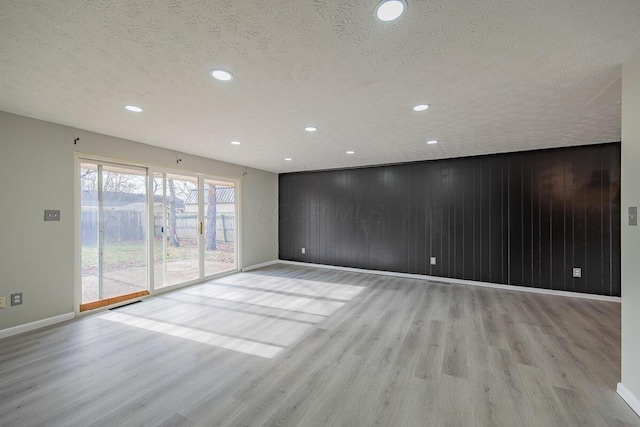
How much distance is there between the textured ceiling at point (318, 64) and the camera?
1.41 metres

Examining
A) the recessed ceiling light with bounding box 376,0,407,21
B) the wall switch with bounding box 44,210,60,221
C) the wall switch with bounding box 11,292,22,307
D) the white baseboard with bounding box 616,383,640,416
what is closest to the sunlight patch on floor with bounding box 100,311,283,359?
the wall switch with bounding box 11,292,22,307

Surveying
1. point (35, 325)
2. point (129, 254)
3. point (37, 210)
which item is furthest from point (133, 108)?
point (35, 325)

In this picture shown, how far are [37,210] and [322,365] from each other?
144 inches

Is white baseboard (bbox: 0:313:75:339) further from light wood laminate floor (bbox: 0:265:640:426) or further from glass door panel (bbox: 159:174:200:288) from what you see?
glass door panel (bbox: 159:174:200:288)

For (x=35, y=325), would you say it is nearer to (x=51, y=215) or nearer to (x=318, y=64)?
(x=51, y=215)

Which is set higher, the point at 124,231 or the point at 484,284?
the point at 124,231

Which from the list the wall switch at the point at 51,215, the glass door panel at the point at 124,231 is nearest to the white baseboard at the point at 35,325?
the glass door panel at the point at 124,231

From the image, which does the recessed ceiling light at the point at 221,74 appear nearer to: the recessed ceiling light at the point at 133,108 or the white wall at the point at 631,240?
the recessed ceiling light at the point at 133,108

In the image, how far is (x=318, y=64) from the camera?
6.19 ft

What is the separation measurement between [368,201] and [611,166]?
3886 mm

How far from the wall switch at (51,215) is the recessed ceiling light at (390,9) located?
410 cm

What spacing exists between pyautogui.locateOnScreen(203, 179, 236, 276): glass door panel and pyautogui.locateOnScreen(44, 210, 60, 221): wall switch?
7.14ft

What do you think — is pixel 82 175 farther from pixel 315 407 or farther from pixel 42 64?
pixel 315 407

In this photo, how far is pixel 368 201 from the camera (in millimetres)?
5941
